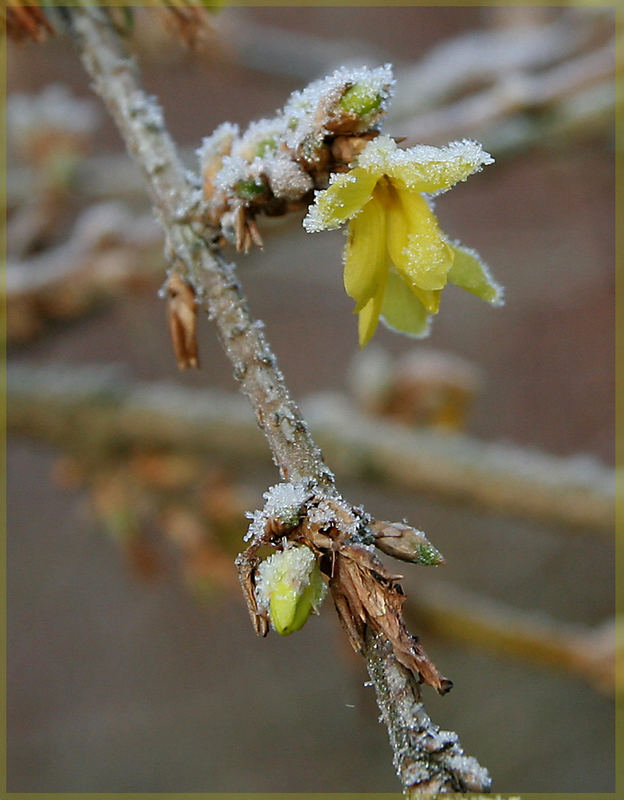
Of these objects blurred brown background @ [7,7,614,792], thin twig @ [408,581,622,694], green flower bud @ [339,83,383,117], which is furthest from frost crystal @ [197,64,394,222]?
blurred brown background @ [7,7,614,792]

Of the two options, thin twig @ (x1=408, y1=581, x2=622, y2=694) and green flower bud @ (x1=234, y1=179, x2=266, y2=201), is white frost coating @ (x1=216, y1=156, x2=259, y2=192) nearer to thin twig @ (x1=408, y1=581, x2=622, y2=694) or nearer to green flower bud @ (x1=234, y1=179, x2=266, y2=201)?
green flower bud @ (x1=234, y1=179, x2=266, y2=201)

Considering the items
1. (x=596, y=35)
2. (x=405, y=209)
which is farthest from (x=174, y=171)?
(x=596, y=35)

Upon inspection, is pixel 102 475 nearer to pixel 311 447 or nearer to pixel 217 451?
pixel 217 451

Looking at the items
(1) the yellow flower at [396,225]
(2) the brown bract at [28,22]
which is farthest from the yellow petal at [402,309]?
(2) the brown bract at [28,22]

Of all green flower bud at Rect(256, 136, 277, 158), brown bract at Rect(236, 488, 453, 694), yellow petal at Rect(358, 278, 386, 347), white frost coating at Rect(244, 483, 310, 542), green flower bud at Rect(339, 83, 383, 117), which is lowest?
brown bract at Rect(236, 488, 453, 694)

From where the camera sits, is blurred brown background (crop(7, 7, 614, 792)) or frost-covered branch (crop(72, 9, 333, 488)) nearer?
frost-covered branch (crop(72, 9, 333, 488))

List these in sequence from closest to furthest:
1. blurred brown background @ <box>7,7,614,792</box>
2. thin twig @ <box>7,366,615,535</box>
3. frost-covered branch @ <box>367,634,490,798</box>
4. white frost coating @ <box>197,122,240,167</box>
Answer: frost-covered branch @ <box>367,634,490,798</box>
white frost coating @ <box>197,122,240,167</box>
thin twig @ <box>7,366,615,535</box>
blurred brown background @ <box>7,7,614,792</box>

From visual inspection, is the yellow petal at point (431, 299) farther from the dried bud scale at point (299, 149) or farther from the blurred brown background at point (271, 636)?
the blurred brown background at point (271, 636)
